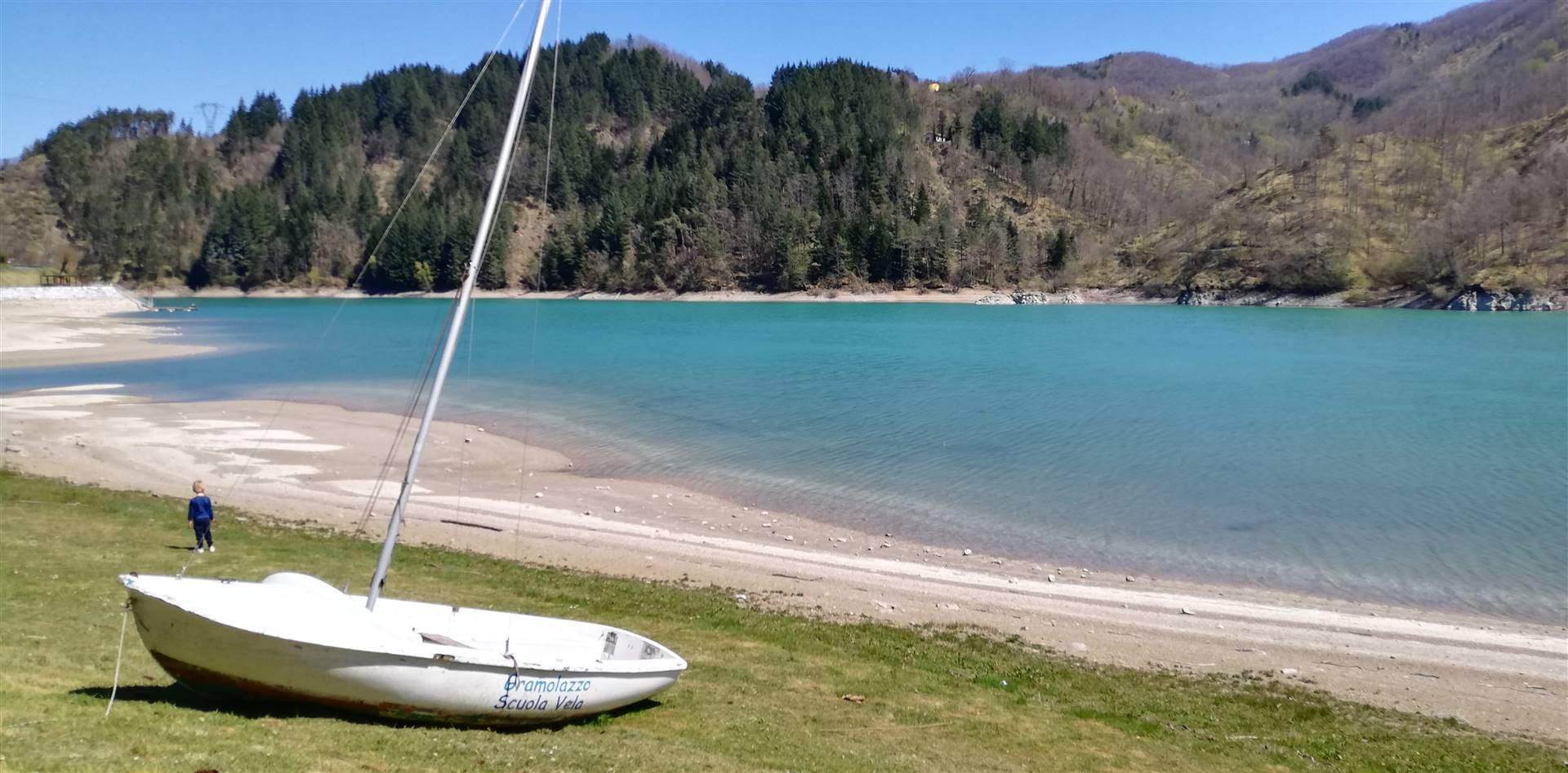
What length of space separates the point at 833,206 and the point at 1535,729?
16987 cm

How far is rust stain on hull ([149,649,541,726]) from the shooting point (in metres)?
8.36

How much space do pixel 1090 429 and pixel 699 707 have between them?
31431mm

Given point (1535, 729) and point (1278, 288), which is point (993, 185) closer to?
point (1278, 288)

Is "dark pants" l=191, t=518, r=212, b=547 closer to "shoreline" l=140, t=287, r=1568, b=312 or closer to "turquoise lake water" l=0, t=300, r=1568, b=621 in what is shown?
"turquoise lake water" l=0, t=300, r=1568, b=621

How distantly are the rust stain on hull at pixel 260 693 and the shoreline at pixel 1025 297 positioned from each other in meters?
120

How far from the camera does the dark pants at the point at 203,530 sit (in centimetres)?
1639

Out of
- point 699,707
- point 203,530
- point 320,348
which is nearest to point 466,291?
point 699,707

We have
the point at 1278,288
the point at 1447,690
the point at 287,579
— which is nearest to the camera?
the point at 287,579

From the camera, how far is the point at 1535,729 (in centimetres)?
1305

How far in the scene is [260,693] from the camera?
844 cm

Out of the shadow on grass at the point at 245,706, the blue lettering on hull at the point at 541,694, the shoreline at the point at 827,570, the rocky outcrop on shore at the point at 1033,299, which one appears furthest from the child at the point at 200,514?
the rocky outcrop on shore at the point at 1033,299

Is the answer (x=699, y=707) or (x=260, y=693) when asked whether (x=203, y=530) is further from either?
(x=699, y=707)

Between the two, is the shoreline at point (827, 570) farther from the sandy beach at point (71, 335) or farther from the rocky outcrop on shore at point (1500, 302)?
the rocky outcrop on shore at point (1500, 302)

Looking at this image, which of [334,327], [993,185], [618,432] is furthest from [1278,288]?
[618,432]
